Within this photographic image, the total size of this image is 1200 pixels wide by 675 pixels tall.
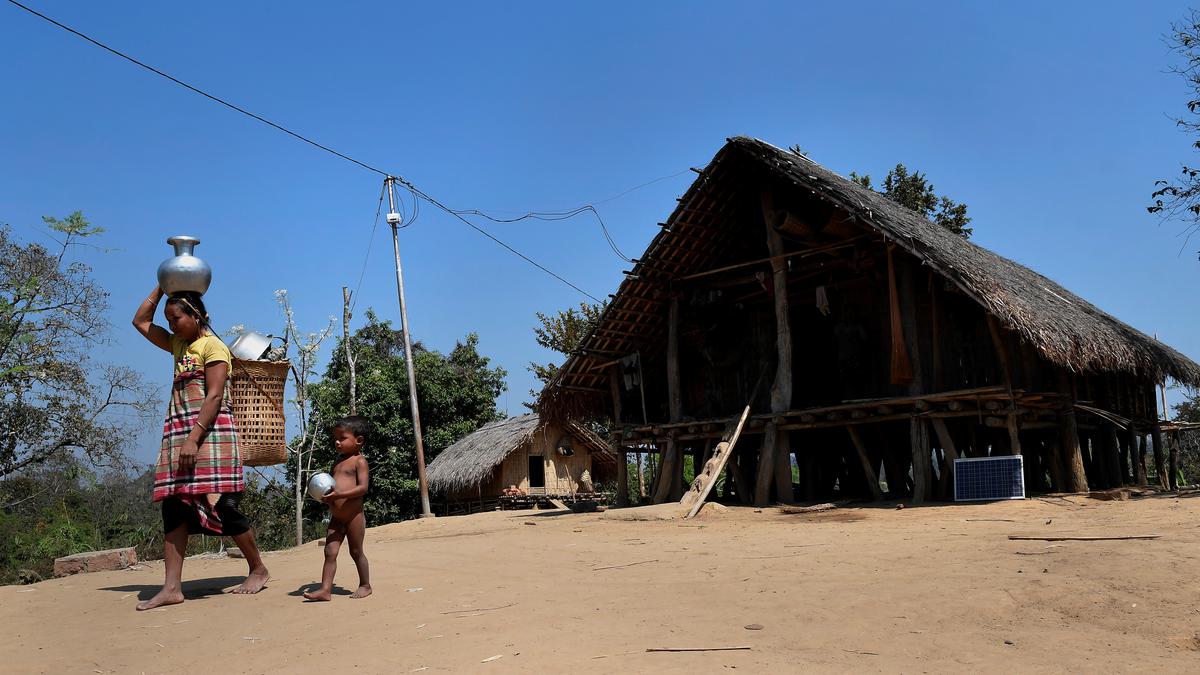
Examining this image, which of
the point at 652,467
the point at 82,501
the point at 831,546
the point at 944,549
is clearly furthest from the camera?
the point at 82,501

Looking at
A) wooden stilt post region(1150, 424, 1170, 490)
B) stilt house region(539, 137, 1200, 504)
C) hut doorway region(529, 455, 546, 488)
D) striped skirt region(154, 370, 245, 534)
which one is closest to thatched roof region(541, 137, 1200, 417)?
stilt house region(539, 137, 1200, 504)

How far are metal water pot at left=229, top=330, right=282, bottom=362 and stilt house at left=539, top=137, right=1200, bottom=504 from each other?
8.05m

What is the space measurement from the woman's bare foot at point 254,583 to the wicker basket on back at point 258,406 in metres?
0.66

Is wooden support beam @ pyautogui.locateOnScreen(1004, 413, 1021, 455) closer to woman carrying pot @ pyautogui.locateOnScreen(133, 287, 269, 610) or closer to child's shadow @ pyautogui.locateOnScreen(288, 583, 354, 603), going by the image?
child's shadow @ pyautogui.locateOnScreen(288, 583, 354, 603)

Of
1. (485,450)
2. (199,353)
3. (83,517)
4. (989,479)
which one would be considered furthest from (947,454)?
(83,517)

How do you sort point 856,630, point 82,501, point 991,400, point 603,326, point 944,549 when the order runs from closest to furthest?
1. point 856,630
2. point 944,549
3. point 991,400
4. point 603,326
5. point 82,501

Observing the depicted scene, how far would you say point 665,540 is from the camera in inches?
326

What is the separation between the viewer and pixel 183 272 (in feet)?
17.3

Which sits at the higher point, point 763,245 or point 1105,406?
point 763,245

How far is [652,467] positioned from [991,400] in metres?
9.03

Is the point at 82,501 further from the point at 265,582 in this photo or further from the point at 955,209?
the point at 955,209

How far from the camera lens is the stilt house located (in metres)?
11.8

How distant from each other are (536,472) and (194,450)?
20804mm

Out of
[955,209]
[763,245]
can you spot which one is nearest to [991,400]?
[763,245]
